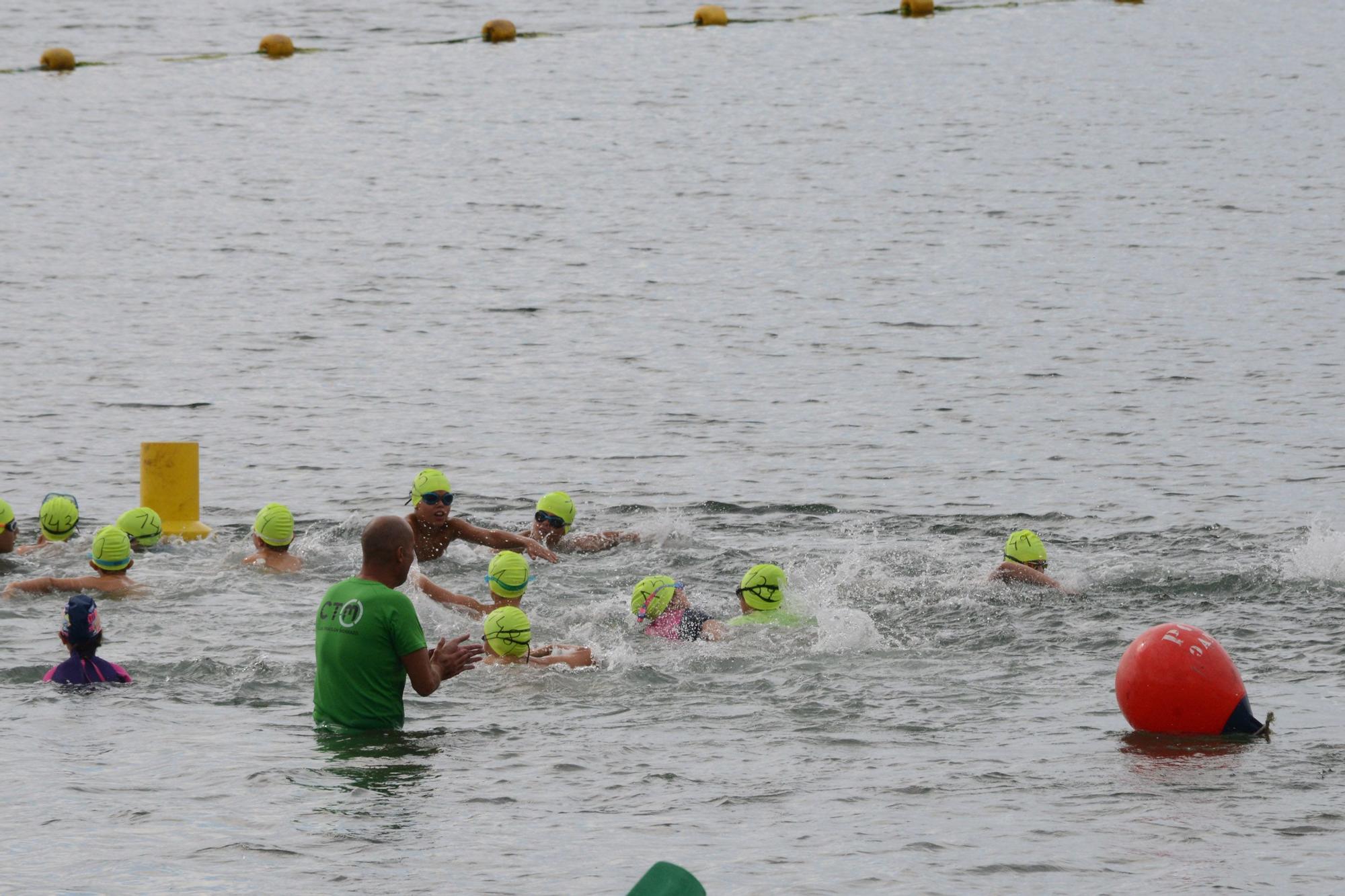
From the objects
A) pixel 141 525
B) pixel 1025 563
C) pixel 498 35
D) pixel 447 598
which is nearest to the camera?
pixel 447 598

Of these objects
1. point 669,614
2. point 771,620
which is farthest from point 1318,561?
point 669,614

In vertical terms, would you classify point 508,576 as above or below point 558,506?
above

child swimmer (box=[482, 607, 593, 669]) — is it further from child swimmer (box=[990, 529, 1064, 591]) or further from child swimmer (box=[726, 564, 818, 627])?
child swimmer (box=[990, 529, 1064, 591])

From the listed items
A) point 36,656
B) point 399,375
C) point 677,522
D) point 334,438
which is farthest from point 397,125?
point 36,656

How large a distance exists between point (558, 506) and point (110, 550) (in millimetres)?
4334

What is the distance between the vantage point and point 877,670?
42.1 ft

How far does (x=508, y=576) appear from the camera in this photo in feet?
45.8

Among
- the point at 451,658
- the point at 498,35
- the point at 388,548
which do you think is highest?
the point at 498,35

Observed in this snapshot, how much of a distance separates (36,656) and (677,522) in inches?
279

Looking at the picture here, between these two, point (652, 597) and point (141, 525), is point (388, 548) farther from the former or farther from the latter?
point (141, 525)

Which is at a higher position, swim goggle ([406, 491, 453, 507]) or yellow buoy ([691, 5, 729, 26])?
yellow buoy ([691, 5, 729, 26])

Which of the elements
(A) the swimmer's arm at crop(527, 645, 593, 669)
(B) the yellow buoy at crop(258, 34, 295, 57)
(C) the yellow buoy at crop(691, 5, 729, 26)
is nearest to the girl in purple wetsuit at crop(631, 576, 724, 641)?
(A) the swimmer's arm at crop(527, 645, 593, 669)

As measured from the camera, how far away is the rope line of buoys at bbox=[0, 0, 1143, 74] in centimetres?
5419

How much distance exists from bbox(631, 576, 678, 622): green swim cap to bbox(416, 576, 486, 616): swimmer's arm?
4.60ft
